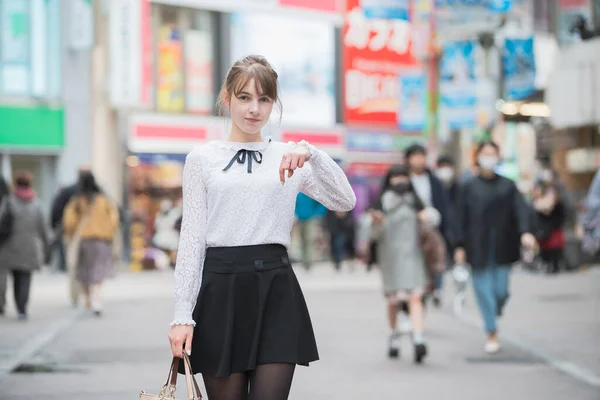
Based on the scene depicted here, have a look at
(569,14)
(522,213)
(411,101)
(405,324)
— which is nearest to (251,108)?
(522,213)

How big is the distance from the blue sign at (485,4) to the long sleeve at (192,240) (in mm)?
15552

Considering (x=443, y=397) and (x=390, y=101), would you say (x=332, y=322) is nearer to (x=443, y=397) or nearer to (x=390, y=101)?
(x=443, y=397)

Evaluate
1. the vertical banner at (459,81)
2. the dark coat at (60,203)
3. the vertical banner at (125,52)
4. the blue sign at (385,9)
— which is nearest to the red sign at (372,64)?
the blue sign at (385,9)

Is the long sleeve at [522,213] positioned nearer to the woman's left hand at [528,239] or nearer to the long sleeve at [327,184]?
the woman's left hand at [528,239]

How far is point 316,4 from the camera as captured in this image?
3597cm

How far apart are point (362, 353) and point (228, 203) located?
6.78m

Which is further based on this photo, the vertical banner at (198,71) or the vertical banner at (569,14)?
the vertical banner at (198,71)

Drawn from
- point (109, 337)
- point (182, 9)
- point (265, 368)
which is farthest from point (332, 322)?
point (182, 9)

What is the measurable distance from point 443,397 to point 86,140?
2167 centimetres

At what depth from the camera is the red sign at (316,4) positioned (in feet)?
116

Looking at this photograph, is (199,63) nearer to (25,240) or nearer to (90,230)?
(90,230)

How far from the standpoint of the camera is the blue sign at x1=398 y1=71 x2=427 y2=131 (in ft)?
114

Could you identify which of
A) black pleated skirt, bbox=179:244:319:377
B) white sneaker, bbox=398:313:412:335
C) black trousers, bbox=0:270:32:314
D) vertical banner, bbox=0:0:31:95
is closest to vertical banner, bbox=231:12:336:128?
vertical banner, bbox=0:0:31:95

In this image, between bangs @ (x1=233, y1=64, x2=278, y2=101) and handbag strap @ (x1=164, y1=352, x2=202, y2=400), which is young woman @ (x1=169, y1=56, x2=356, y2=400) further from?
handbag strap @ (x1=164, y1=352, x2=202, y2=400)
